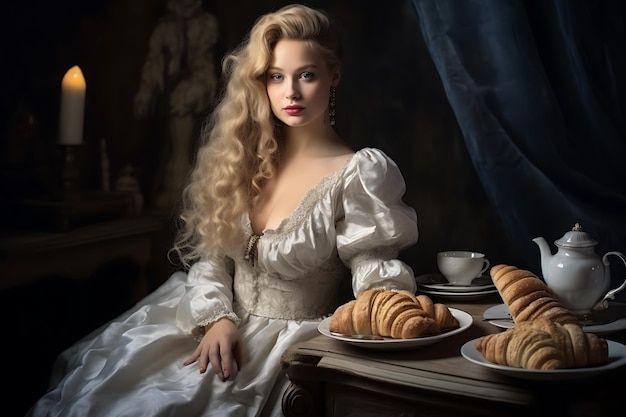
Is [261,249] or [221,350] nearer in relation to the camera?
[221,350]

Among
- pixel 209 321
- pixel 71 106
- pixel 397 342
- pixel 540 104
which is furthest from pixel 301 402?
pixel 71 106

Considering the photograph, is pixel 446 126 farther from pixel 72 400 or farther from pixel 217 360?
pixel 72 400

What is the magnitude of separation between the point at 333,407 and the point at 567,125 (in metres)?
0.84

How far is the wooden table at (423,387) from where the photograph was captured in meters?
1.23

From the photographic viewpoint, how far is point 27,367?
1982 millimetres

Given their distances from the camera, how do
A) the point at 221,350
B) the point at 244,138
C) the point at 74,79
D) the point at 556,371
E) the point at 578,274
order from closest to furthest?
1. the point at 556,371
2. the point at 578,274
3. the point at 221,350
4. the point at 244,138
5. the point at 74,79

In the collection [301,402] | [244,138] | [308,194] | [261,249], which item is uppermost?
[244,138]

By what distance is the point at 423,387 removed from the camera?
127 centimetres

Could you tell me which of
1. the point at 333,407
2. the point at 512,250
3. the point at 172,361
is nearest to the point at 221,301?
the point at 172,361

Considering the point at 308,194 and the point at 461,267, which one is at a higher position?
the point at 308,194

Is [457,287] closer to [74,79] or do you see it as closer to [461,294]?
[461,294]

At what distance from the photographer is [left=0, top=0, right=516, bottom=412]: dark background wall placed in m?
1.96

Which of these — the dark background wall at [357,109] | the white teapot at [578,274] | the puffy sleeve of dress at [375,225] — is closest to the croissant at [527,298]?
the white teapot at [578,274]

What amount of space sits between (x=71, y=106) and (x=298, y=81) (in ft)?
2.12
